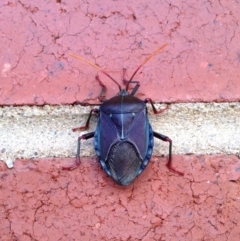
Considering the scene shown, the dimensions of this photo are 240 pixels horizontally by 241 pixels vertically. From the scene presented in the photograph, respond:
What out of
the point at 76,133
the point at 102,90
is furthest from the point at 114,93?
the point at 76,133

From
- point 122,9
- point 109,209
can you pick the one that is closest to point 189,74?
point 122,9

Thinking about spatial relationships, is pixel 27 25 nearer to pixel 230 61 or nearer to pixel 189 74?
pixel 189 74

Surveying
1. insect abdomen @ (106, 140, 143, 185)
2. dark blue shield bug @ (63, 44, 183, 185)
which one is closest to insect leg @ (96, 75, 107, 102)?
dark blue shield bug @ (63, 44, 183, 185)

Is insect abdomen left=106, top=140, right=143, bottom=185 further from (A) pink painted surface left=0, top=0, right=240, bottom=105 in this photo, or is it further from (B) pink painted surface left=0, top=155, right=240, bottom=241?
(A) pink painted surface left=0, top=0, right=240, bottom=105

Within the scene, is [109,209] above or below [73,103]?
below

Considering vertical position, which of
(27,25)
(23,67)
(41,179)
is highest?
(27,25)

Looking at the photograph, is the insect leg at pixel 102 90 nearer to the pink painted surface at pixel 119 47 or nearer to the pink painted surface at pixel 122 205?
the pink painted surface at pixel 119 47
